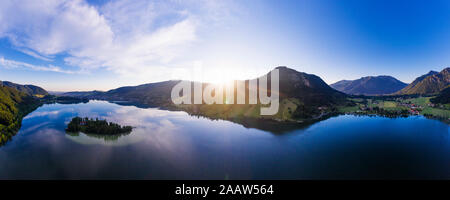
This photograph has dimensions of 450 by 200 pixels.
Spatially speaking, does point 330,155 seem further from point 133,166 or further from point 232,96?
point 232,96

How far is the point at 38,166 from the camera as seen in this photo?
1783cm

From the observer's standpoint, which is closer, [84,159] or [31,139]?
[84,159]

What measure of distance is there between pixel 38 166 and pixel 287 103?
62.8 meters

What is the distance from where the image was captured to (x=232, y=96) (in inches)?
2901

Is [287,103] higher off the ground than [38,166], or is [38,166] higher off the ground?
[287,103]

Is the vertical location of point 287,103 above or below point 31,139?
above

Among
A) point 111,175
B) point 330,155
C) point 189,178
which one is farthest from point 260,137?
point 111,175

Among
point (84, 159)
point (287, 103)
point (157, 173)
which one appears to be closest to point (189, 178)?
point (157, 173)
